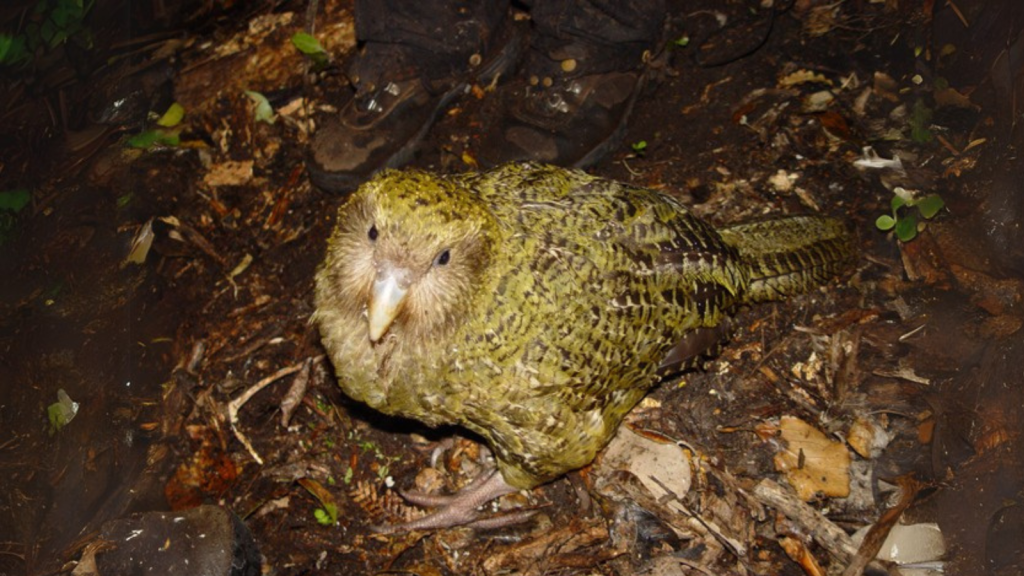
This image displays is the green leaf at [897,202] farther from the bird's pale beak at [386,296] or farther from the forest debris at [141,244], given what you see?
the forest debris at [141,244]

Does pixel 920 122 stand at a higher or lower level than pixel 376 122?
higher

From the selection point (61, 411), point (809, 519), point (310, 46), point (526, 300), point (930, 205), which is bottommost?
point (809, 519)

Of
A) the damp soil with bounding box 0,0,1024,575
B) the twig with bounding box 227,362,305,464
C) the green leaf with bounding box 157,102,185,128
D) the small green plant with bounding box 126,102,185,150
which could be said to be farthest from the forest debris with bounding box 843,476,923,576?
the green leaf with bounding box 157,102,185,128

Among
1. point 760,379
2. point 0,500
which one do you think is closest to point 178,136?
point 0,500

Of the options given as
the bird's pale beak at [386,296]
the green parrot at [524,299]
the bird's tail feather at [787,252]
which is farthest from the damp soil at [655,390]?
the bird's pale beak at [386,296]

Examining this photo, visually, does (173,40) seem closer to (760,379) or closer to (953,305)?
(760,379)

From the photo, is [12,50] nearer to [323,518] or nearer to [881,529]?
[323,518]

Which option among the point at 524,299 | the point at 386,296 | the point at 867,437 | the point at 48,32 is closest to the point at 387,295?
the point at 386,296
